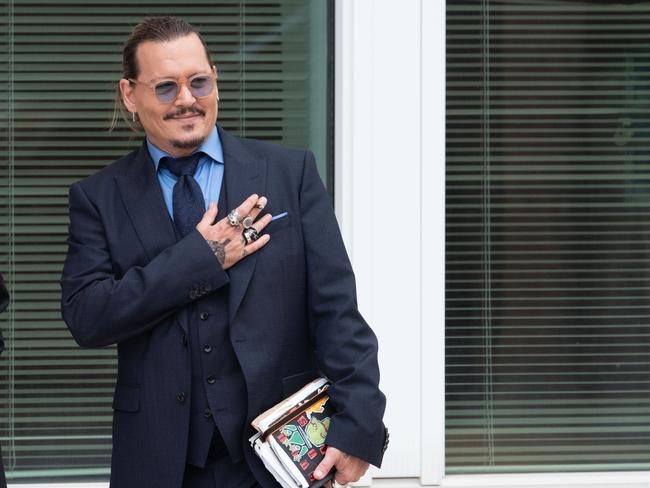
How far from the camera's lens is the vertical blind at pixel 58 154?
4.29 meters

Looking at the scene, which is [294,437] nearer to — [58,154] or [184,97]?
[184,97]

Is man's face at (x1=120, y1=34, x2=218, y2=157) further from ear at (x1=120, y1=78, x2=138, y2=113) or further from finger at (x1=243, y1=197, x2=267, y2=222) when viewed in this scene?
finger at (x1=243, y1=197, x2=267, y2=222)

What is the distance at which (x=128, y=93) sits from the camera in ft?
8.80

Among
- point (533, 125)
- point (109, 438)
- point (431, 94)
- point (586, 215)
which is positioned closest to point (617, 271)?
point (586, 215)

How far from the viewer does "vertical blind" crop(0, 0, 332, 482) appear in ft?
14.1

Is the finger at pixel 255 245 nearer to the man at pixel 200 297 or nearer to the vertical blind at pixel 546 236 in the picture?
the man at pixel 200 297

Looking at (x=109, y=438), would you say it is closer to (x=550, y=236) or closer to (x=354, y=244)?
(x=354, y=244)

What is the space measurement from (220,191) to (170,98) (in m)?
0.26

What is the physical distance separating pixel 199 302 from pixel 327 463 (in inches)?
18.6

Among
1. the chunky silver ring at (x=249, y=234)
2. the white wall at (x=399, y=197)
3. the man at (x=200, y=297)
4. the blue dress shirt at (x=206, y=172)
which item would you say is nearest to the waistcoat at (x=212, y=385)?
the man at (x=200, y=297)

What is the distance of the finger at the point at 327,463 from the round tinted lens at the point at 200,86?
0.87 meters

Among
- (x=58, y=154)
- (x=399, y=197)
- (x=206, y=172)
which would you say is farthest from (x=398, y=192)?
(x=206, y=172)

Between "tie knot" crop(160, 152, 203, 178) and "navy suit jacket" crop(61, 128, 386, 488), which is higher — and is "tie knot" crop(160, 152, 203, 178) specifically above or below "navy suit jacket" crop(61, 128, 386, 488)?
above

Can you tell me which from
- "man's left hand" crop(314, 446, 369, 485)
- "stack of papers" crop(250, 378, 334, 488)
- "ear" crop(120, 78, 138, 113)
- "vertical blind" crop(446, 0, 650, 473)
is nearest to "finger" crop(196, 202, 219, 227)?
Result: "ear" crop(120, 78, 138, 113)
